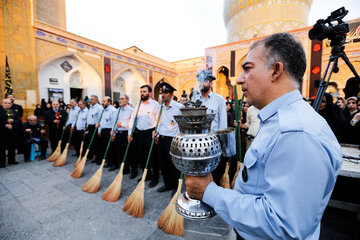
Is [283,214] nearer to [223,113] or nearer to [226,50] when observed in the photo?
[223,113]

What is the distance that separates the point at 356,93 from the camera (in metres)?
13.9

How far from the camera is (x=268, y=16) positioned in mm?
17266

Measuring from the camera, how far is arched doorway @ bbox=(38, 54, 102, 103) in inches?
440

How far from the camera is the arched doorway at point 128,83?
16125mm

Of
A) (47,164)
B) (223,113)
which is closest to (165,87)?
(223,113)

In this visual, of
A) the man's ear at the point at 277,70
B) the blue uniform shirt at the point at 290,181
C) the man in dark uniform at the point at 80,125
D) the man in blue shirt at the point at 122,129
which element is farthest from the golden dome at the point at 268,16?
the blue uniform shirt at the point at 290,181

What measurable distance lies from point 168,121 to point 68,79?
1288 cm

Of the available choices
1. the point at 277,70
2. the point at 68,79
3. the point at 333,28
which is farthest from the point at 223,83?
the point at 277,70

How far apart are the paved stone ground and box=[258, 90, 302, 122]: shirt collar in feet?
6.38

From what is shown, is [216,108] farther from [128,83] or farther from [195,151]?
[128,83]

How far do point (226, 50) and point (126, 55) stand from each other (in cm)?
957

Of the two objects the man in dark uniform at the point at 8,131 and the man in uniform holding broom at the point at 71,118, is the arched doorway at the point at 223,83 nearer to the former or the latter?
the man in uniform holding broom at the point at 71,118

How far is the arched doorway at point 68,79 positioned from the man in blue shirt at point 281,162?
14028mm

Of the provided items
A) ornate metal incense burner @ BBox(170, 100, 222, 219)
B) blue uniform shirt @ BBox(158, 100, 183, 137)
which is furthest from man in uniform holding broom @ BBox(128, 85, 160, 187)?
ornate metal incense burner @ BBox(170, 100, 222, 219)
